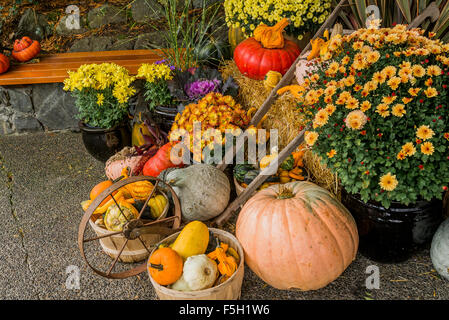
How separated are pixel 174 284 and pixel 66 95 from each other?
9.62 feet

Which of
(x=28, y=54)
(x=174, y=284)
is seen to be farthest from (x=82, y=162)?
(x=174, y=284)

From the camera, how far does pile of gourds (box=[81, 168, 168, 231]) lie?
2.42 m

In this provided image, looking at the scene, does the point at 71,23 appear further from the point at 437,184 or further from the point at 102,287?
the point at 437,184

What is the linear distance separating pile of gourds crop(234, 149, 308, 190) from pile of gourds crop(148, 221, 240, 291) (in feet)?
2.14

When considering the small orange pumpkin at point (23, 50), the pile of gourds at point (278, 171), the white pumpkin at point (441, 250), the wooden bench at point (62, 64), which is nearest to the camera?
the white pumpkin at point (441, 250)

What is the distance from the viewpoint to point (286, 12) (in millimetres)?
3621

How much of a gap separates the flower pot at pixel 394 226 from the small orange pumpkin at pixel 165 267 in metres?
1.08

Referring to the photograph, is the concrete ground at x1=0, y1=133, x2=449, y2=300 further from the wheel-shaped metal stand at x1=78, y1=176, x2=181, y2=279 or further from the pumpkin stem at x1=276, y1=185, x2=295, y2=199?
the pumpkin stem at x1=276, y1=185, x2=295, y2=199

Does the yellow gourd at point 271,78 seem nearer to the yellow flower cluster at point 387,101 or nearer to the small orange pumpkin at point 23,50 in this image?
the yellow flower cluster at point 387,101

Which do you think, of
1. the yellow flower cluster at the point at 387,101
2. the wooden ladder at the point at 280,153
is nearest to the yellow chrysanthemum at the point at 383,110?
the yellow flower cluster at the point at 387,101

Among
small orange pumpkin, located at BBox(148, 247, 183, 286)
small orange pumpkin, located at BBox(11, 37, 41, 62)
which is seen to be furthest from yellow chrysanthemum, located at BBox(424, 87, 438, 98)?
small orange pumpkin, located at BBox(11, 37, 41, 62)

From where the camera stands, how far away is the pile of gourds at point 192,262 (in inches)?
82.7

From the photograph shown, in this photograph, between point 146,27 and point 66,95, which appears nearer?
point 66,95

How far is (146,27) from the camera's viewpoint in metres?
5.19
